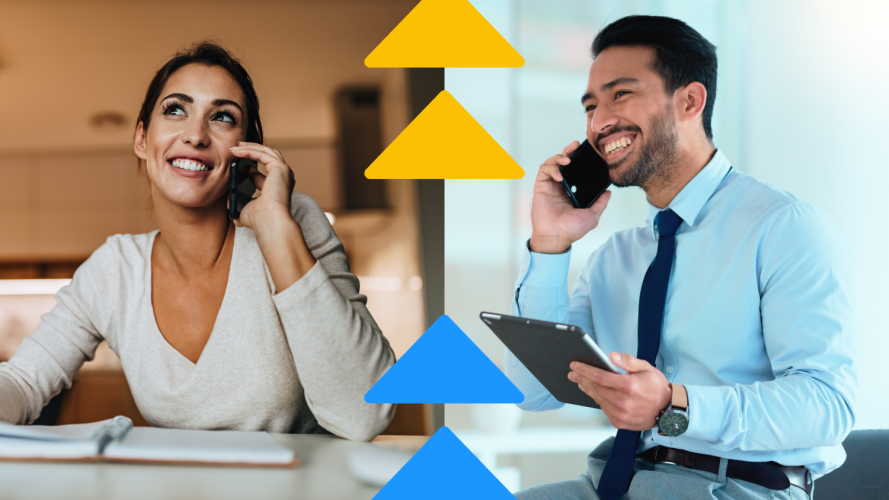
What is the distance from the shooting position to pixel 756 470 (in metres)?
1.29

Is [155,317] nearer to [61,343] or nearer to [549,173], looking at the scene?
[61,343]

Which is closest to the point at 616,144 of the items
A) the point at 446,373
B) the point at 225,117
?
the point at 446,373

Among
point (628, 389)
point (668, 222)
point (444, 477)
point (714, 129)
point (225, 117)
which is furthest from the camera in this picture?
point (714, 129)

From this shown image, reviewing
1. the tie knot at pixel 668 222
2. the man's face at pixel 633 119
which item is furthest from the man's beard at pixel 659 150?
the tie knot at pixel 668 222

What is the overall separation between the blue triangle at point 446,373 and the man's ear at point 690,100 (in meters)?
0.95

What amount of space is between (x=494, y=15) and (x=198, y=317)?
5.67ft

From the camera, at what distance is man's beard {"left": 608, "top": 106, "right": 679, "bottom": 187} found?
157 centimetres

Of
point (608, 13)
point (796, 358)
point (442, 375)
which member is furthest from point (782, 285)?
point (608, 13)

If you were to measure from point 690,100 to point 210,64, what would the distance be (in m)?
1.22

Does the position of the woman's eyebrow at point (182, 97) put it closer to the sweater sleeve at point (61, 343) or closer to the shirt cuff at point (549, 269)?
the sweater sleeve at point (61, 343)

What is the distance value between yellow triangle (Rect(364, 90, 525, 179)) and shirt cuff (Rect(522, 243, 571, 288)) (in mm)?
467

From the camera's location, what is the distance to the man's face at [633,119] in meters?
1.57

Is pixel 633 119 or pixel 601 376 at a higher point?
pixel 633 119

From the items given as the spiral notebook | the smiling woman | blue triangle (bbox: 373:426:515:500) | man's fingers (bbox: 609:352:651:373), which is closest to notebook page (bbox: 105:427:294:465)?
the spiral notebook
